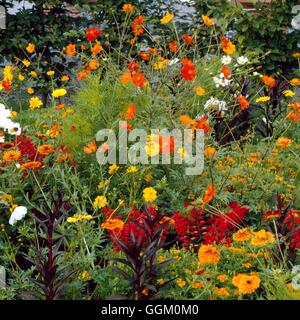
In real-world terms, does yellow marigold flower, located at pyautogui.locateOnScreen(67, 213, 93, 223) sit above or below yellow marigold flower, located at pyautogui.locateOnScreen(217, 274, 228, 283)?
above

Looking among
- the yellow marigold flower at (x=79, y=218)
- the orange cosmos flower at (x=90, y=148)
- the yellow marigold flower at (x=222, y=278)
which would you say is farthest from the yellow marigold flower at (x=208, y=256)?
the orange cosmos flower at (x=90, y=148)

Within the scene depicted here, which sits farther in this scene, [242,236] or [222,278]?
[242,236]

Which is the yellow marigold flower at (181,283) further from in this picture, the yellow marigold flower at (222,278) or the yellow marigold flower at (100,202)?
the yellow marigold flower at (100,202)

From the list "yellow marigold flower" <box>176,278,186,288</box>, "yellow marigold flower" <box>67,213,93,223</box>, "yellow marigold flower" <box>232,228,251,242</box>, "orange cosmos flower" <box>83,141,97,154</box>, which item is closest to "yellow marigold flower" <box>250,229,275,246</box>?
"yellow marigold flower" <box>232,228,251,242</box>

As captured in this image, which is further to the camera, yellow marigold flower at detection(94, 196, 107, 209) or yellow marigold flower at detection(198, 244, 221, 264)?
yellow marigold flower at detection(94, 196, 107, 209)

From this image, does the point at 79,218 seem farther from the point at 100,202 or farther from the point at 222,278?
the point at 222,278

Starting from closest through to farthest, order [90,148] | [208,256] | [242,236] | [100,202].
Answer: [208,256] → [242,236] → [100,202] → [90,148]

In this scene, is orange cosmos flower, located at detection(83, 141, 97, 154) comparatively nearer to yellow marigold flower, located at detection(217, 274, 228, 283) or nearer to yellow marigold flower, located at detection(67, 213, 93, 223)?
yellow marigold flower, located at detection(67, 213, 93, 223)

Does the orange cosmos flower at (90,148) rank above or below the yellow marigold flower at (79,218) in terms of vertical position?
below

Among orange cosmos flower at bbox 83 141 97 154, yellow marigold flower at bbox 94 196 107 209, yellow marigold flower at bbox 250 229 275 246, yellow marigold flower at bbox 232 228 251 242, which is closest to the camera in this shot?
yellow marigold flower at bbox 250 229 275 246

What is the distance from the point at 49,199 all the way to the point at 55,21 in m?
3.60

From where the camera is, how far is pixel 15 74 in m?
5.98

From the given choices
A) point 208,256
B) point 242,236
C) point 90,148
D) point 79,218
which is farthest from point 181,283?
point 90,148
